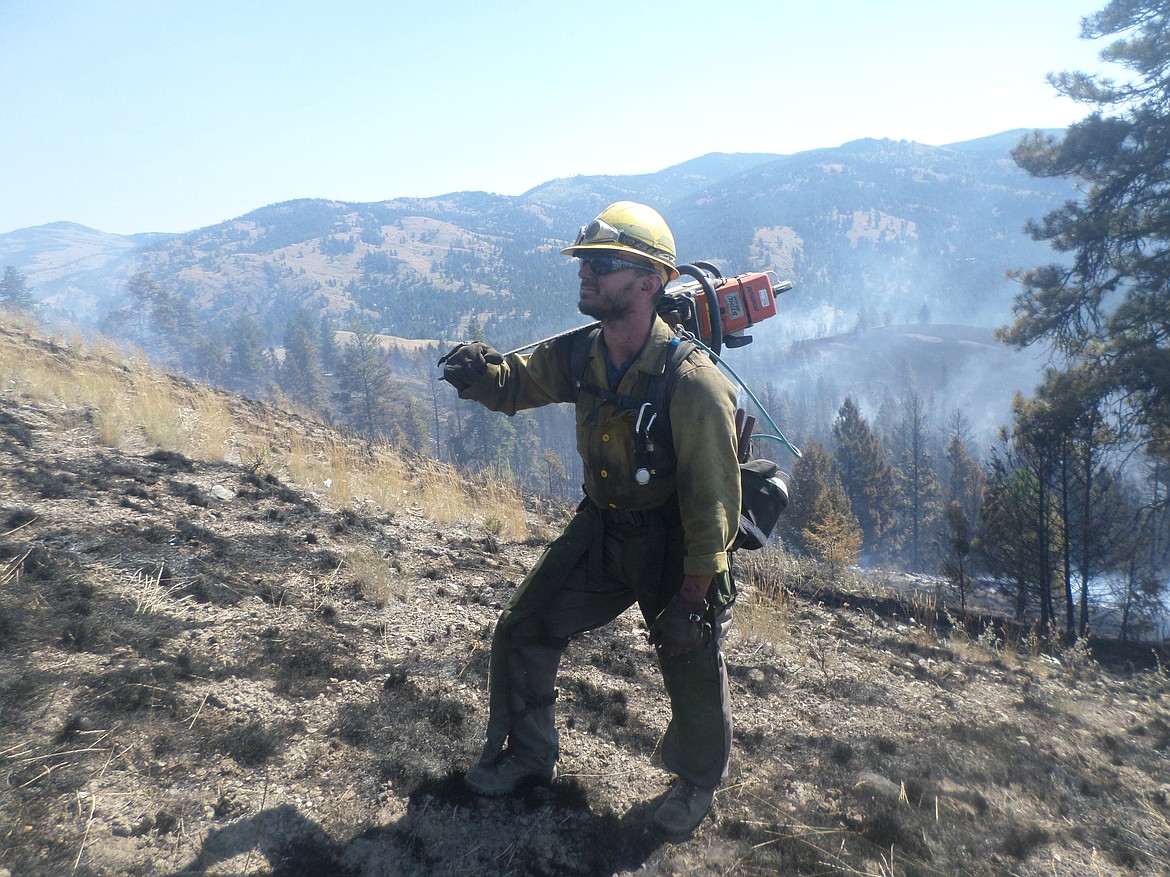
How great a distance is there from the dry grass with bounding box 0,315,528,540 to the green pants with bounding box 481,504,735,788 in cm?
376

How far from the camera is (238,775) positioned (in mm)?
2512

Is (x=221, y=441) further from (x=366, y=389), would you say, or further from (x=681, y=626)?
(x=366, y=389)

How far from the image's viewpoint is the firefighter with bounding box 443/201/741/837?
92.6 inches

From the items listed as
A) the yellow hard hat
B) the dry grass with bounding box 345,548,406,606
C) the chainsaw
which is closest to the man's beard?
the yellow hard hat

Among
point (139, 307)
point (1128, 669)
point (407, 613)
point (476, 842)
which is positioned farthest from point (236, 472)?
point (139, 307)

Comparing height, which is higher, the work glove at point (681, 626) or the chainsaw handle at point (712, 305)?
the chainsaw handle at point (712, 305)

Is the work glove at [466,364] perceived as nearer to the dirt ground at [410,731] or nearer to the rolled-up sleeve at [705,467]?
the rolled-up sleeve at [705,467]

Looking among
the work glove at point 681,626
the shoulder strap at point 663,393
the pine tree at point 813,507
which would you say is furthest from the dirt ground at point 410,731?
the pine tree at point 813,507

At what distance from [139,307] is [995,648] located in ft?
320

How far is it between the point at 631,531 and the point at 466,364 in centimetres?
101

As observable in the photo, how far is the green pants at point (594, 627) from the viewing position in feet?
8.41

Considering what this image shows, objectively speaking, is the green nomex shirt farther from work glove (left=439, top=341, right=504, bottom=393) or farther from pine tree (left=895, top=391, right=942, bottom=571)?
pine tree (left=895, top=391, right=942, bottom=571)

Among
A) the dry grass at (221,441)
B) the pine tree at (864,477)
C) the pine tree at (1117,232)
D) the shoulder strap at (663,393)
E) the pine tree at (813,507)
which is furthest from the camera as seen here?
the pine tree at (864,477)

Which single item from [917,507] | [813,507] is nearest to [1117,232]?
[813,507]
